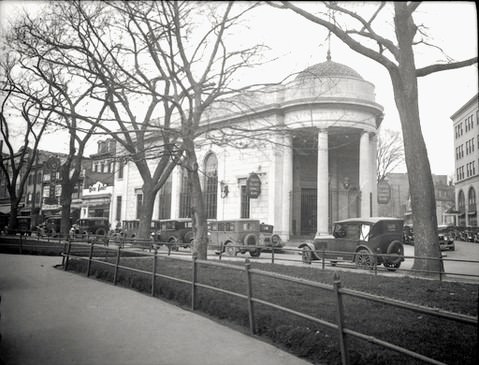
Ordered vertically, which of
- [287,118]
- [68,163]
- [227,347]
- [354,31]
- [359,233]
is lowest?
[227,347]

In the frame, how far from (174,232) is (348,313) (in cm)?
2406

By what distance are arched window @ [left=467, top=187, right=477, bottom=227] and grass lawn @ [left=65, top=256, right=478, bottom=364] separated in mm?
46813

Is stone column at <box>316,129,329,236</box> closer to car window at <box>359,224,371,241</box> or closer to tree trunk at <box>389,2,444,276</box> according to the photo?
car window at <box>359,224,371,241</box>

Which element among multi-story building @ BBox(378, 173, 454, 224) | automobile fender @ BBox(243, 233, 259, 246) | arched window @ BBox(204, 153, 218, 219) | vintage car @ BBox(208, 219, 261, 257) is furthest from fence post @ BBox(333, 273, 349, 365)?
multi-story building @ BBox(378, 173, 454, 224)

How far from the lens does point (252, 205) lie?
3247 cm

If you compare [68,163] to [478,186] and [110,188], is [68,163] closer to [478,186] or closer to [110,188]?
[110,188]

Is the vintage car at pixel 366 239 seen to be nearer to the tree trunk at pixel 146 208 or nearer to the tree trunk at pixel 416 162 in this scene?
the tree trunk at pixel 416 162

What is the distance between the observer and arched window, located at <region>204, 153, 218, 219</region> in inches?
1416

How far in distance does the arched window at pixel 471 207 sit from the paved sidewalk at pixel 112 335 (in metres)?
51.9

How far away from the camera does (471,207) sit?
52.2m

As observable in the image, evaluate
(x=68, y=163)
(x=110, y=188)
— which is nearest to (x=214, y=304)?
(x=68, y=163)

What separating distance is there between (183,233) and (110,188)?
2304cm

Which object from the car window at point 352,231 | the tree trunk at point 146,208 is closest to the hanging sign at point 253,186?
the tree trunk at point 146,208

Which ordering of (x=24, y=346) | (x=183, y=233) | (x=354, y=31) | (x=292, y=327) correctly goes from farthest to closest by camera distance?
(x=183, y=233) < (x=354, y=31) < (x=292, y=327) < (x=24, y=346)
